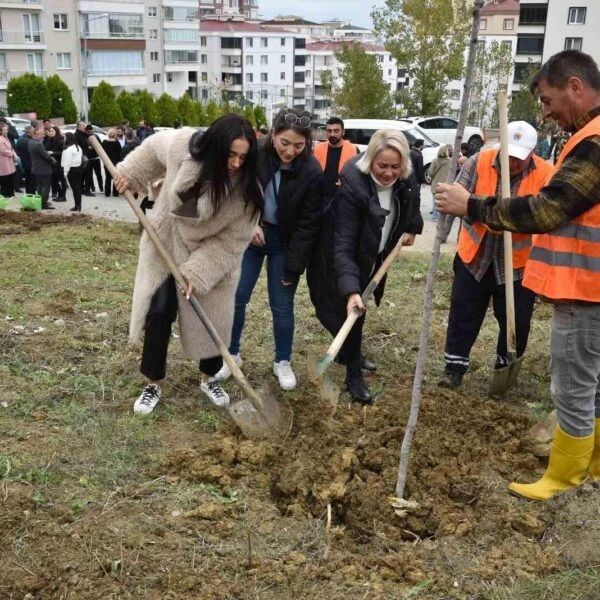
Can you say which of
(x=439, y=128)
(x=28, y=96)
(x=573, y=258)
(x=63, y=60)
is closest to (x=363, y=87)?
(x=439, y=128)

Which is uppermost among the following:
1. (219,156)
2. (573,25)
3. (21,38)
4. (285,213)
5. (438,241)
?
(573,25)

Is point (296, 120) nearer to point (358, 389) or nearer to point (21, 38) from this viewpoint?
point (358, 389)

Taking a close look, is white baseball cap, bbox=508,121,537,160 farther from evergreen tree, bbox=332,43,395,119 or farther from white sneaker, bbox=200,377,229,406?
evergreen tree, bbox=332,43,395,119

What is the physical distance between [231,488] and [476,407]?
64.0 inches

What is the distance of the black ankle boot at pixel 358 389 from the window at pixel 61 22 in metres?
48.5

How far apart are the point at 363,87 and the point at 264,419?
28846 millimetres

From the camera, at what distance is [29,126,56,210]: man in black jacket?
12.0m

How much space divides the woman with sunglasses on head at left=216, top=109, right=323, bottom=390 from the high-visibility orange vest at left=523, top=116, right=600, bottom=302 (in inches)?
58.8

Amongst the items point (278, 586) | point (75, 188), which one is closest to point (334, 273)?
point (278, 586)

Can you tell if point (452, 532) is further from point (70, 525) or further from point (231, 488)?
point (70, 525)

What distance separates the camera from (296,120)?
3785mm

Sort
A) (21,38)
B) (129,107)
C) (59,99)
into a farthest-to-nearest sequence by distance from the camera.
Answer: (21,38) → (129,107) → (59,99)

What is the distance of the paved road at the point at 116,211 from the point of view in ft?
33.4

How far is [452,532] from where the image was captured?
9.60ft
